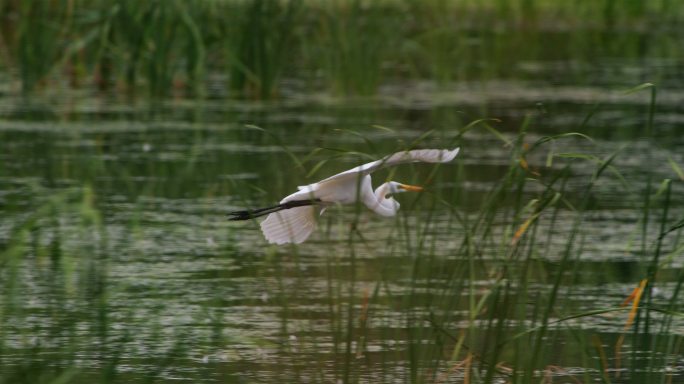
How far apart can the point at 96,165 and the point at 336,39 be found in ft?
9.02

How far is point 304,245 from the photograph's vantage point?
570cm

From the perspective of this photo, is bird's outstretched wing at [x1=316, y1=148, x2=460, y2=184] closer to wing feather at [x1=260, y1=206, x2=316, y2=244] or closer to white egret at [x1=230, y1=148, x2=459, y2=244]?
white egret at [x1=230, y1=148, x2=459, y2=244]

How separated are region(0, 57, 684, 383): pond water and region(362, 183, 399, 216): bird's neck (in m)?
0.13

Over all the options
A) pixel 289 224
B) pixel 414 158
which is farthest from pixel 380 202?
pixel 414 158

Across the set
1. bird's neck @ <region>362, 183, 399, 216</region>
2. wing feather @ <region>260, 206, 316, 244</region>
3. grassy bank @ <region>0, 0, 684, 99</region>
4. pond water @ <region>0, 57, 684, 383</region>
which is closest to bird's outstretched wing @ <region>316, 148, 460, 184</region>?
pond water @ <region>0, 57, 684, 383</region>

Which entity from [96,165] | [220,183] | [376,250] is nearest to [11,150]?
[96,165]

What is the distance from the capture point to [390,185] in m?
3.68

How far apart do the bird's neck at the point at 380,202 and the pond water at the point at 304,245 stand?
0.13 meters

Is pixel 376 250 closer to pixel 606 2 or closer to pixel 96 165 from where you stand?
pixel 96 165

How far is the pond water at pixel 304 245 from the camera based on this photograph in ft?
11.7

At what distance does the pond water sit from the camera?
3.57 meters

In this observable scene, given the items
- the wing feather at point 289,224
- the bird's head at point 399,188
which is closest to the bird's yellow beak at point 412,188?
the bird's head at point 399,188

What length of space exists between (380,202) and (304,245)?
6.06 feet

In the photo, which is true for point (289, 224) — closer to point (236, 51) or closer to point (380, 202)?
point (380, 202)
